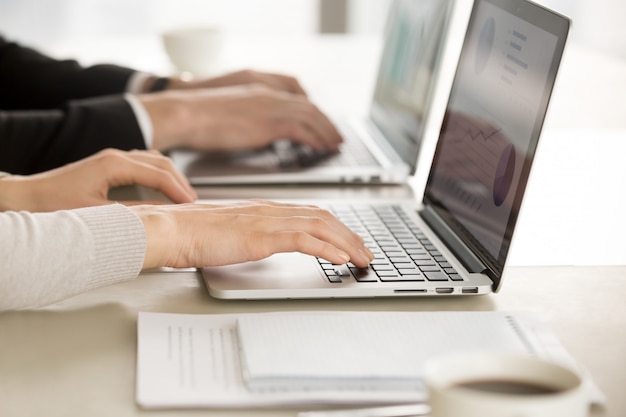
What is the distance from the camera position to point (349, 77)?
2240 mm

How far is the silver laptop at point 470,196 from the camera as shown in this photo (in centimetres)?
97

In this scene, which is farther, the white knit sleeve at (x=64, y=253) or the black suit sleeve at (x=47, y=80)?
the black suit sleeve at (x=47, y=80)

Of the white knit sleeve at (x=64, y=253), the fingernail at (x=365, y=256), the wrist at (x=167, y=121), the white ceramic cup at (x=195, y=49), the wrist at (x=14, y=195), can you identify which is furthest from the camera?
the white ceramic cup at (x=195, y=49)

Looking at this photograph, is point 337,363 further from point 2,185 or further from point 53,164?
point 53,164

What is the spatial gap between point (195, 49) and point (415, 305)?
4.35 ft

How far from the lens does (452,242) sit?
1.11 m

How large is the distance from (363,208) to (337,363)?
509 mm

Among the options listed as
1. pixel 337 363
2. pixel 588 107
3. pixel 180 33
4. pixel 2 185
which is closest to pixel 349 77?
pixel 180 33

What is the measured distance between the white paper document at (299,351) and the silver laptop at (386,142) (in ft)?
→ 1.87

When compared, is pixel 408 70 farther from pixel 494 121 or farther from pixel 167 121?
pixel 494 121

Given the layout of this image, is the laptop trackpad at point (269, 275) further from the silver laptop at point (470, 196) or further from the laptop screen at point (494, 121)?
the laptop screen at point (494, 121)

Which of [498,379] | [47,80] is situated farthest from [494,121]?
[47,80]

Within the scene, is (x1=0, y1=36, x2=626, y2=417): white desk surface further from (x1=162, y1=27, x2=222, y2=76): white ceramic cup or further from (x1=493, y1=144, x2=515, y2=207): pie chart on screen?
(x1=162, y1=27, x2=222, y2=76): white ceramic cup

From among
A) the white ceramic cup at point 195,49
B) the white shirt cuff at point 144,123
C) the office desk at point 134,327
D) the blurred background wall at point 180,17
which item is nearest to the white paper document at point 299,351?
the office desk at point 134,327
